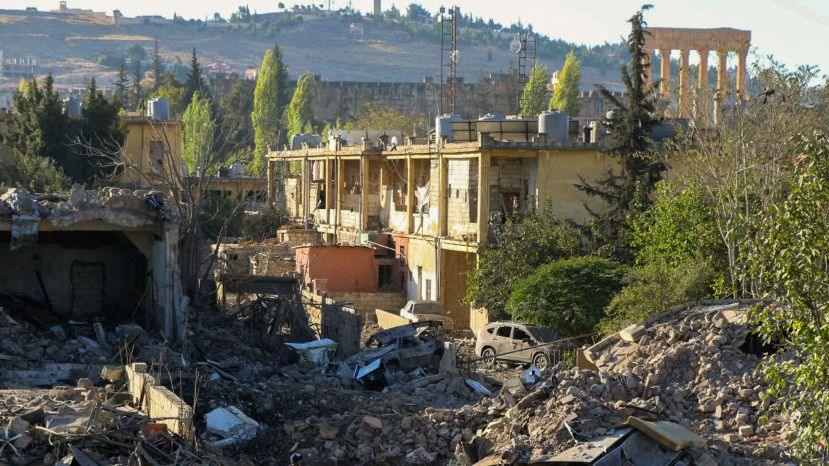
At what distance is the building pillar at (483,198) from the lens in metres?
31.6

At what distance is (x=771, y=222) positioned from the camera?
11508 millimetres

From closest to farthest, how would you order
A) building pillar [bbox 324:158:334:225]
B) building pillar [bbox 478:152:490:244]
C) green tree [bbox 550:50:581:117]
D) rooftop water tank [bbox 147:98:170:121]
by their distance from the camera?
building pillar [bbox 478:152:490:244], building pillar [bbox 324:158:334:225], rooftop water tank [bbox 147:98:170:121], green tree [bbox 550:50:581:117]

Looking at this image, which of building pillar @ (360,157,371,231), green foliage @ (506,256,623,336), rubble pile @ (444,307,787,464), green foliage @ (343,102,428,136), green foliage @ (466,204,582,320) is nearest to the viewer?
rubble pile @ (444,307,787,464)

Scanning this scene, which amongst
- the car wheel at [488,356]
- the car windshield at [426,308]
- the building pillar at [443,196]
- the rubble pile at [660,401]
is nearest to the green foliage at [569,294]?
the car wheel at [488,356]

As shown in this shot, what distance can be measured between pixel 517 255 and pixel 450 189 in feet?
19.5

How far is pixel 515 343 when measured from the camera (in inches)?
979

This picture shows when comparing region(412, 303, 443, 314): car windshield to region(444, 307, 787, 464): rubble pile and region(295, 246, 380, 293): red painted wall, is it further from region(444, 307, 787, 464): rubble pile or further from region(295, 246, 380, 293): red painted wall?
region(444, 307, 787, 464): rubble pile

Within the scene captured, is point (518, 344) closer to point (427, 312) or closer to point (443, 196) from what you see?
point (427, 312)

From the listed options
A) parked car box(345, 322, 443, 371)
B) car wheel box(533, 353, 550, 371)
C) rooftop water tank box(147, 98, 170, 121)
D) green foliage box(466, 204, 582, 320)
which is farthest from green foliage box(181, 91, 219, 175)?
car wheel box(533, 353, 550, 371)

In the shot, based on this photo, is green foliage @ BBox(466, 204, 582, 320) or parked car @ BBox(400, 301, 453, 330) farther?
parked car @ BBox(400, 301, 453, 330)

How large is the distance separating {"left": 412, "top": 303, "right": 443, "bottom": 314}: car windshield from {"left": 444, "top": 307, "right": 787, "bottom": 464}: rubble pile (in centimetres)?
1130

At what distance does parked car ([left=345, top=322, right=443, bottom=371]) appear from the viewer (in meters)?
22.1

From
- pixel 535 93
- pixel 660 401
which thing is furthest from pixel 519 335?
pixel 535 93

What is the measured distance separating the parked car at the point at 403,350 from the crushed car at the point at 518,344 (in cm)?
173
